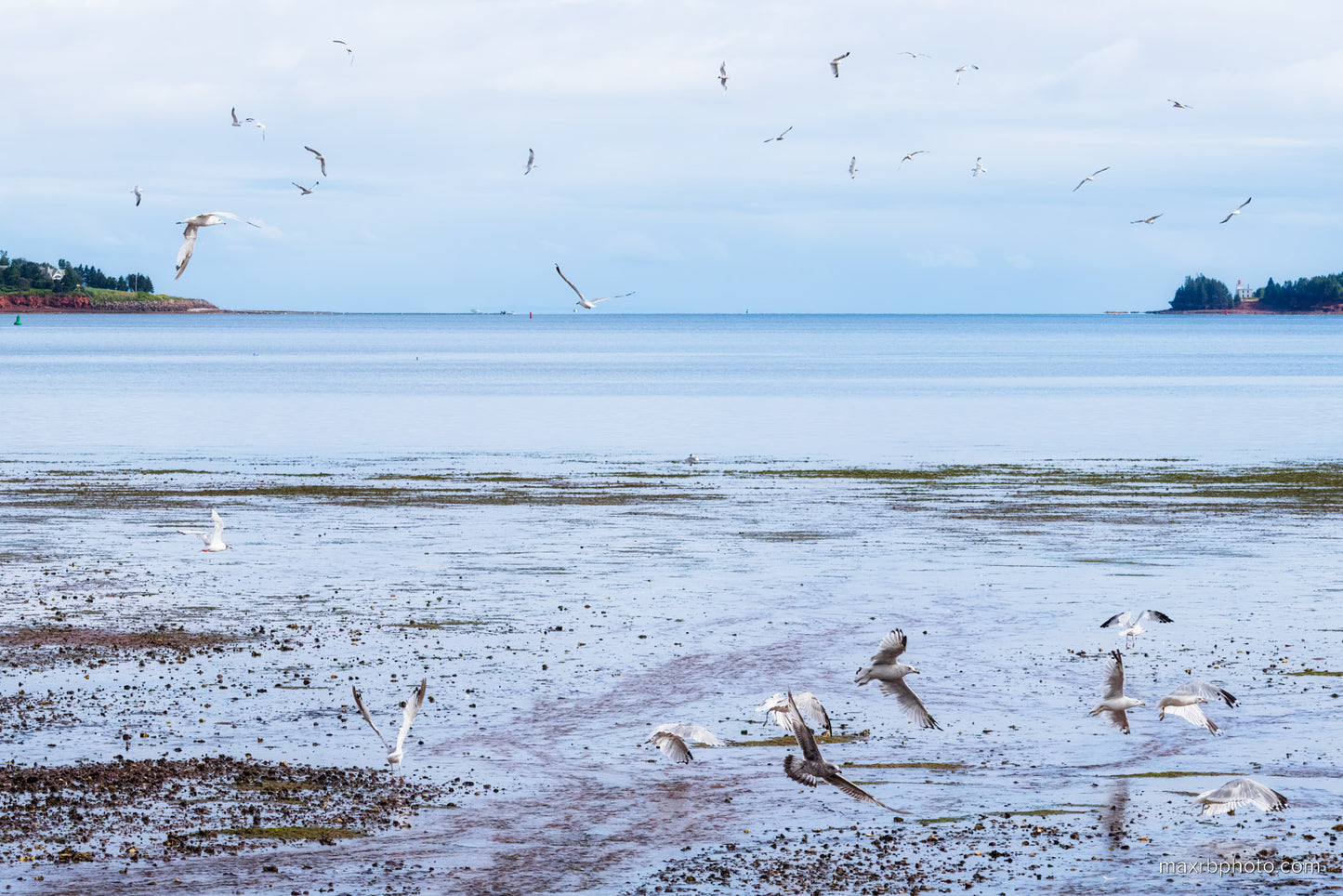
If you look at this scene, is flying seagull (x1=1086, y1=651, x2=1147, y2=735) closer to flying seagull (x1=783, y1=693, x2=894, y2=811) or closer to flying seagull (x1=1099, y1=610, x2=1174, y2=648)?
flying seagull (x1=1099, y1=610, x2=1174, y2=648)

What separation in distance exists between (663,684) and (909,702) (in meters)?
6.57

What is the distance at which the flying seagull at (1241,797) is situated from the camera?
15.9 metres

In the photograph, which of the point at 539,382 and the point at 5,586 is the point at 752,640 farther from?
the point at 539,382

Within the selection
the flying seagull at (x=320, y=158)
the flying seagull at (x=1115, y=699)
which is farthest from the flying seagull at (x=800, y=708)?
the flying seagull at (x=320, y=158)

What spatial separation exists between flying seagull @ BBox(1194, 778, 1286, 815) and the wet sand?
0.32 meters

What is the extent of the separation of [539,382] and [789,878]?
12397 cm

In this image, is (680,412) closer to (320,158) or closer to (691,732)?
(320,158)

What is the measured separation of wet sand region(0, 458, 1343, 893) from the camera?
51.2 feet

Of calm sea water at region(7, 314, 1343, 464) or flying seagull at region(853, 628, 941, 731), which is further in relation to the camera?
calm sea water at region(7, 314, 1343, 464)

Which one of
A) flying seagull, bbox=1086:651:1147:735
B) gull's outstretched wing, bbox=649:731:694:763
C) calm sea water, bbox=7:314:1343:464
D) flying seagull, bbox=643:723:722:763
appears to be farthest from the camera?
calm sea water, bbox=7:314:1343:464

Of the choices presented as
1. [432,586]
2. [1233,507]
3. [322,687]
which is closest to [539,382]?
[1233,507]

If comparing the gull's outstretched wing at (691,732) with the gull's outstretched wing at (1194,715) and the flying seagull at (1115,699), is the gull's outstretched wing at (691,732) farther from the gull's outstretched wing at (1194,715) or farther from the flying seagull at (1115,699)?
the gull's outstretched wing at (1194,715)

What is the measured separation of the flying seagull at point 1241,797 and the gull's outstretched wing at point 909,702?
2.94 metres

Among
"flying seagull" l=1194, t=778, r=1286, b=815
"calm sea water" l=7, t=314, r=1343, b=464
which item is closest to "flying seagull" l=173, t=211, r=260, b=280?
"flying seagull" l=1194, t=778, r=1286, b=815
